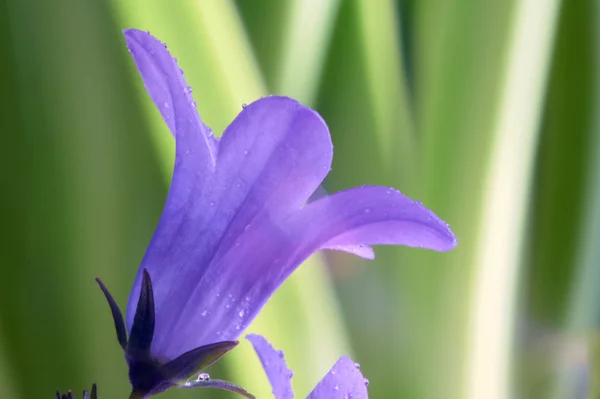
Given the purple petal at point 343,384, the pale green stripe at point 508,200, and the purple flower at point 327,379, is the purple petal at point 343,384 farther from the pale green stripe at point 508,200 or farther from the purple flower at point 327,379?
the pale green stripe at point 508,200

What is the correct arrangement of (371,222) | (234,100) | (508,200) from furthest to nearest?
(508,200), (234,100), (371,222)

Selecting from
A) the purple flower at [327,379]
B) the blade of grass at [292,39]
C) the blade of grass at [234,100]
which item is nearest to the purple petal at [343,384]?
the purple flower at [327,379]

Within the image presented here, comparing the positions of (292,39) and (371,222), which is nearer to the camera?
(371,222)

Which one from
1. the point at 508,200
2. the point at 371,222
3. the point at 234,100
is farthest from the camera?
the point at 508,200

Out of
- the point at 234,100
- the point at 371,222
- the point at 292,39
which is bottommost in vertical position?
the point at 371,222

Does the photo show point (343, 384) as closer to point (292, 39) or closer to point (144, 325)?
point (144, 325)

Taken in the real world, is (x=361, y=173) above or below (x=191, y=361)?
above

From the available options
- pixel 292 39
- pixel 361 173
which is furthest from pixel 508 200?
pixel 292 39
